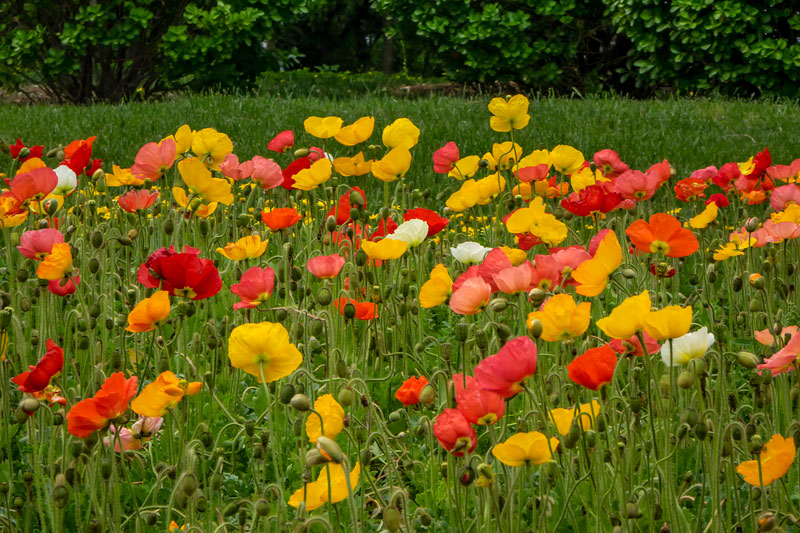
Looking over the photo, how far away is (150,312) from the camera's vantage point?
5.32ft

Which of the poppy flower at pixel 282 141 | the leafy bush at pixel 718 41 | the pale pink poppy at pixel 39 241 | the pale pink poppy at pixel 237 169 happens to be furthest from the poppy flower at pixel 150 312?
the leafy bush at pixel 718 41

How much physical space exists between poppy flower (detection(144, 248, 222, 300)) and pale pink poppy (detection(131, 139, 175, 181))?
2.75 ft

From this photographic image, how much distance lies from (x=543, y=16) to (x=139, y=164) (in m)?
8.52

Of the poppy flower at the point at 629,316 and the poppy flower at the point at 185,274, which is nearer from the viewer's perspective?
the poppy flower at the point at 629,316

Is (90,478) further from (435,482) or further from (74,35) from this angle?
(74,35)

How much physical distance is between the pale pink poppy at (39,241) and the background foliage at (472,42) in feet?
24.4

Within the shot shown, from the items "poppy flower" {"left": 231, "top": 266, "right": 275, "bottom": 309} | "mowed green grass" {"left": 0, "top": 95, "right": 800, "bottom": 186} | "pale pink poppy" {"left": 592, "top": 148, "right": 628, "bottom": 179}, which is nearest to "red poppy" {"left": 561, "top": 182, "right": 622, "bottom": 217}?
"pale pink poppy" {"left": 592, "top": 148, "right": 628, "bottom": 179}

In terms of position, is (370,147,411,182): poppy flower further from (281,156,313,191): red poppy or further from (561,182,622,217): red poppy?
(561,182,622,217): red poppy

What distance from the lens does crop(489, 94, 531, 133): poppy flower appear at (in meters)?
2.76

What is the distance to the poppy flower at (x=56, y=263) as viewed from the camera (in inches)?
74.0

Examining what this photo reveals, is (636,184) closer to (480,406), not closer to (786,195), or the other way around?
(786,195)

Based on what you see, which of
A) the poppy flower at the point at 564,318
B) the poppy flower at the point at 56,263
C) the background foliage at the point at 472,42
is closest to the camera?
the poppy flower at the point at 564,318

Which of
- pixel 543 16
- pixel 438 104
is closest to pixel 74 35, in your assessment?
pixel 438 104

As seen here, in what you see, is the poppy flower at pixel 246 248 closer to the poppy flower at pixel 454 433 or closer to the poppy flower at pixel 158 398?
the poppy flower at pixel 158 398
